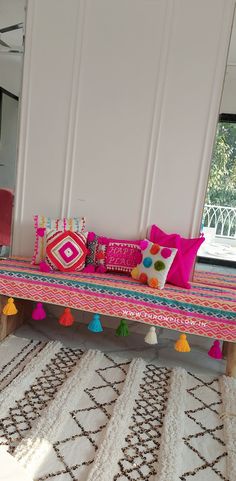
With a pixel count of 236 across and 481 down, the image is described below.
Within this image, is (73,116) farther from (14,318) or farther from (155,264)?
(14,318)

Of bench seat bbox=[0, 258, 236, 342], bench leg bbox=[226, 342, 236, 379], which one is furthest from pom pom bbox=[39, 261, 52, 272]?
bench leg bbox=[226, 342, 236, 379]

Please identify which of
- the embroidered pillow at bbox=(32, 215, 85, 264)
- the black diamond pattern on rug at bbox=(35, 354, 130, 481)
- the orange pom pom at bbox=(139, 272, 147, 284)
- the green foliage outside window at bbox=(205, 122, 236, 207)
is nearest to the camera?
the black diamond pattern on rug at bbox=(35, 354, 130, 481)

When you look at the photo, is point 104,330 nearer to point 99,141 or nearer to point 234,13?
point 99,141

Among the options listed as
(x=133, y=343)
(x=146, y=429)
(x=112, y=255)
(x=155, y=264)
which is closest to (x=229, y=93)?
(x=155, y=264)

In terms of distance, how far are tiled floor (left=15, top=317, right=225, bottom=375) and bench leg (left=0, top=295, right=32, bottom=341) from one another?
5 cm

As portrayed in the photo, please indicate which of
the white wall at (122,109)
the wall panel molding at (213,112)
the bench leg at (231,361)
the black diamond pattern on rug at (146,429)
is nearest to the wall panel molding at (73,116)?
A: the white wall at (122,109)

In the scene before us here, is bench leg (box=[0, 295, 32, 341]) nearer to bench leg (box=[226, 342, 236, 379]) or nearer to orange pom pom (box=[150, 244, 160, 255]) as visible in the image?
orange pom pom (box=[150, 244, 160, 255])

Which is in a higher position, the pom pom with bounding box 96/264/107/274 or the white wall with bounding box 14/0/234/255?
the white wall with bounding box 14/0/234/255

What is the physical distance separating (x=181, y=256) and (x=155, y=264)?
0.21 meters

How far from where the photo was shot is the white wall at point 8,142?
301 centimetres

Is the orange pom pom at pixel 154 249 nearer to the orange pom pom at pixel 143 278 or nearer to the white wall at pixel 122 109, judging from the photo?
the orange pom pom at pixel 143 278

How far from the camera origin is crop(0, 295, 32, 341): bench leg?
2654mm

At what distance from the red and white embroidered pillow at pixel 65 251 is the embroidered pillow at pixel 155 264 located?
45 cm

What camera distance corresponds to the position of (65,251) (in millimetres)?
2736
